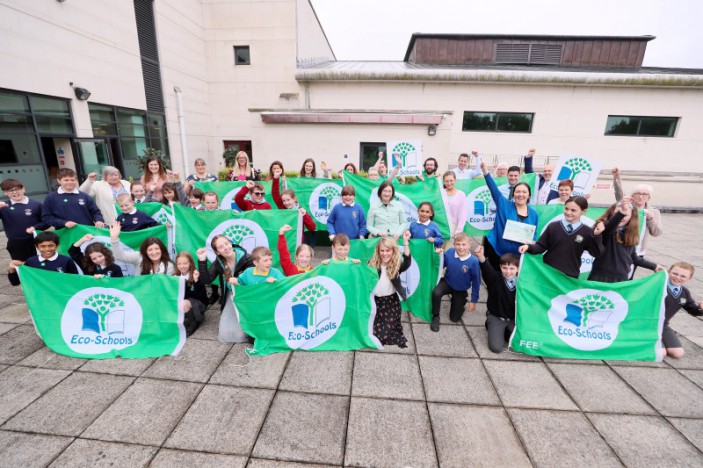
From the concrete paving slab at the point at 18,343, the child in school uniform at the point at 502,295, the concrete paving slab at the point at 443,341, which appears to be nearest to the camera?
the concrete paving slab at the point at 18,343

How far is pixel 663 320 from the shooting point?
3.96 metres

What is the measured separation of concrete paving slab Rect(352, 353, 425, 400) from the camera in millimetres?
3350

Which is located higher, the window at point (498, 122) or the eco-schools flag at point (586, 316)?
the window at point (498, 122)

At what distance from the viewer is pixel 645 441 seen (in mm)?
2830

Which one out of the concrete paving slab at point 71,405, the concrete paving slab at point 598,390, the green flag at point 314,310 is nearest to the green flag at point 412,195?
the green flag at point 314,310

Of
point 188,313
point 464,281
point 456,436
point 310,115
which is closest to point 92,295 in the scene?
point 188,313

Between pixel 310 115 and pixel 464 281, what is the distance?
12.1 m

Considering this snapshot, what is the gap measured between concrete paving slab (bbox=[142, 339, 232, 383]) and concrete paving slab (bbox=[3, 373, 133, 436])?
31 centimetres

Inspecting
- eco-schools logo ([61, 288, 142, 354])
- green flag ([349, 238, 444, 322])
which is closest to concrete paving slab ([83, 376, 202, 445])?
eco-schools logo ([61, 288, 142, 354])

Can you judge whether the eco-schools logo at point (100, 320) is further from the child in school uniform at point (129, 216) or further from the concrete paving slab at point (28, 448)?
the child in school uniform at point (129, 216)

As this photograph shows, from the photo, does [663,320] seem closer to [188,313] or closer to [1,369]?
[188,313]

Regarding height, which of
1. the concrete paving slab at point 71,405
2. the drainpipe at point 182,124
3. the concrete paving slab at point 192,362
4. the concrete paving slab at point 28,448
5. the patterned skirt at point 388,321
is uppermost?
the drainpipe at point 182,124

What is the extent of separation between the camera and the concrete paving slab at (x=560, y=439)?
264 cm

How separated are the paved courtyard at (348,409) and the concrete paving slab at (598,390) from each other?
0.05ft
